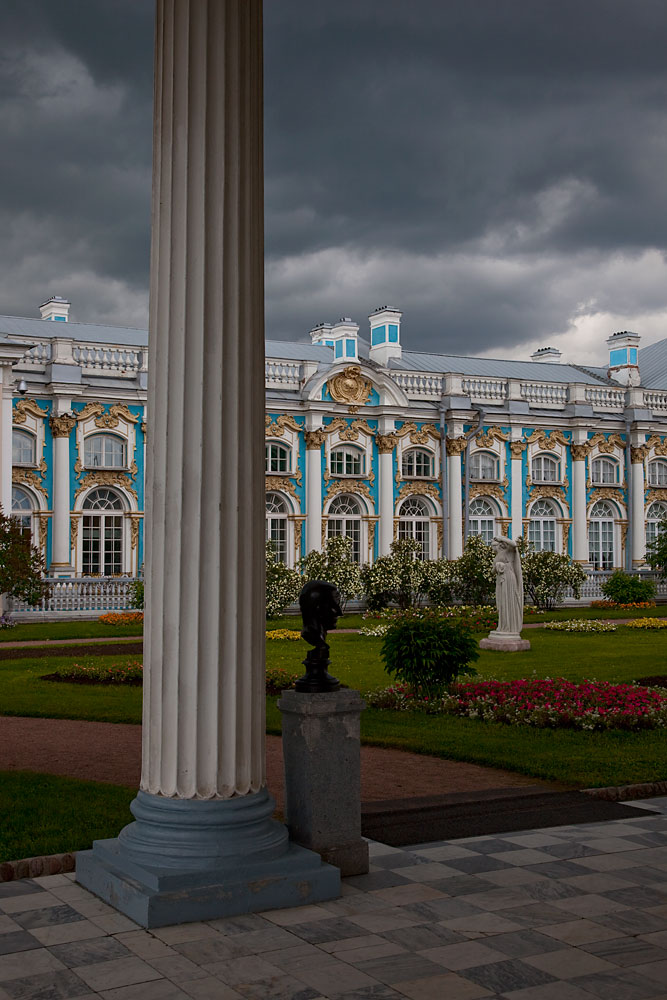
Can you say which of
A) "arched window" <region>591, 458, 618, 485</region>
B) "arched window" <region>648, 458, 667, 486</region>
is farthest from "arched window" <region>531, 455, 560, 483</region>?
"arched window" <region>648, 458, 667, 486</region>

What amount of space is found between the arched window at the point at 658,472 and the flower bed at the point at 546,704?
968 inches

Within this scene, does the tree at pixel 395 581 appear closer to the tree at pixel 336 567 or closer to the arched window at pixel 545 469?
the tree at pixel 336 567

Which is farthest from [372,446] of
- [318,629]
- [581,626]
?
[318,629]

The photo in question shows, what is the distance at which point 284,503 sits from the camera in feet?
95.4

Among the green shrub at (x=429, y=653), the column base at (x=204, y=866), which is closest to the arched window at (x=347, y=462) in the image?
the green shrub at (x=429, y=653)

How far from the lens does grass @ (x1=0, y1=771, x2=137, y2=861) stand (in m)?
5.43

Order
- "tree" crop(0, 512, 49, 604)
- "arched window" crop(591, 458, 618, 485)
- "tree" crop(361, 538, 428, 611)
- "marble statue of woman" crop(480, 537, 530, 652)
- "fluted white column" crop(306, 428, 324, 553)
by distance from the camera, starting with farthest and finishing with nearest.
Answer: "arched window" crop(591, 458, 618, 485) < "fluted white column" crop(306, 428, 324, 553) < "tree" crop(361, 538, 428, 611) < "marble statue of woman" crop(480, 537, 530, 652) < "tree" crop(0, 512, 49, 604)

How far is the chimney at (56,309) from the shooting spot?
3020cm

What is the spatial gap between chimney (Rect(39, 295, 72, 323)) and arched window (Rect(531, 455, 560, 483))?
1443 centimetres

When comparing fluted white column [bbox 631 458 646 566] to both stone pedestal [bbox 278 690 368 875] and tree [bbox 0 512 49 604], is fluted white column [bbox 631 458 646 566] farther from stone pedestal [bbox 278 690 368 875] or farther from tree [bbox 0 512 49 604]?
stone pedestal [bbox 278 690 368 875]

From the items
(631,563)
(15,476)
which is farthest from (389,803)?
(631,563)

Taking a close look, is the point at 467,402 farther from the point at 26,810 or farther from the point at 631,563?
the point at 26,810

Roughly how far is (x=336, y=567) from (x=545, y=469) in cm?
954

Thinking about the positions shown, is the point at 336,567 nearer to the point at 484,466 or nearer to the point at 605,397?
the point at 484,466
